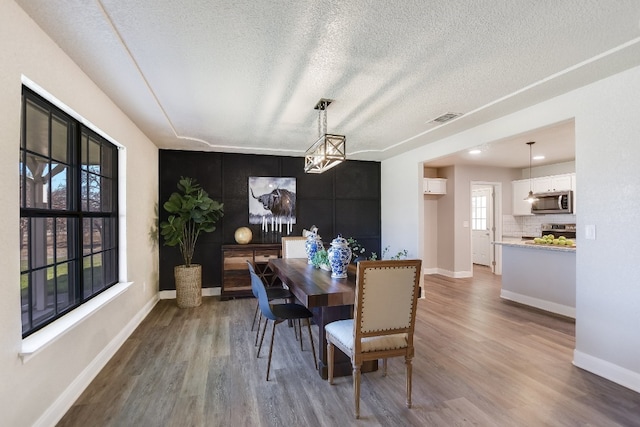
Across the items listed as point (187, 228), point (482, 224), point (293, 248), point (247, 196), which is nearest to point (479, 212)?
point (482, 224)

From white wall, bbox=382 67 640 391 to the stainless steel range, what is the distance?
4312 mm

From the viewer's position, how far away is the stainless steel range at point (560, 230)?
626 centimetres

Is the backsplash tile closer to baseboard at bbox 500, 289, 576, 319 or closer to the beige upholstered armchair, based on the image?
baseboard at bbox 500, 289, 576, 319

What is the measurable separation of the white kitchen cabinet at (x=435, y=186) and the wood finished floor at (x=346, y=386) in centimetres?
368

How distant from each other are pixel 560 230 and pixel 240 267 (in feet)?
20.7

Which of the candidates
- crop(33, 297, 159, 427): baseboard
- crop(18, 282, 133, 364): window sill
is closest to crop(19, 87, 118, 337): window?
crop(18, 282, 133, 364): window sill

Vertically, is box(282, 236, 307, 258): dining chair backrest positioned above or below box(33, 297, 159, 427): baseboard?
above

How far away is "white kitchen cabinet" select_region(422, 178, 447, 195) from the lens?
22.9 feet

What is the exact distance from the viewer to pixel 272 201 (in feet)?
18.8

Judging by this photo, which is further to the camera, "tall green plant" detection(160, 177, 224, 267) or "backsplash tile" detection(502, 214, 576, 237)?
"backsplash tile" detection(502, 214, 576, 237)

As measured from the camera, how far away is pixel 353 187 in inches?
246

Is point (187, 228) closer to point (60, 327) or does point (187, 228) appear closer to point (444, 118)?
point (60, 327)

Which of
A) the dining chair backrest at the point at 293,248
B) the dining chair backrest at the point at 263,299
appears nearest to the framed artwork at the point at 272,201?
the dining chair backrest at the point at 293,248

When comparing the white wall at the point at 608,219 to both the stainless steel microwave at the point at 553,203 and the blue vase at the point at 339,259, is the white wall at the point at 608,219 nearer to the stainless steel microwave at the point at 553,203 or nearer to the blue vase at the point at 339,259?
the blue vase at the point at 339,259
